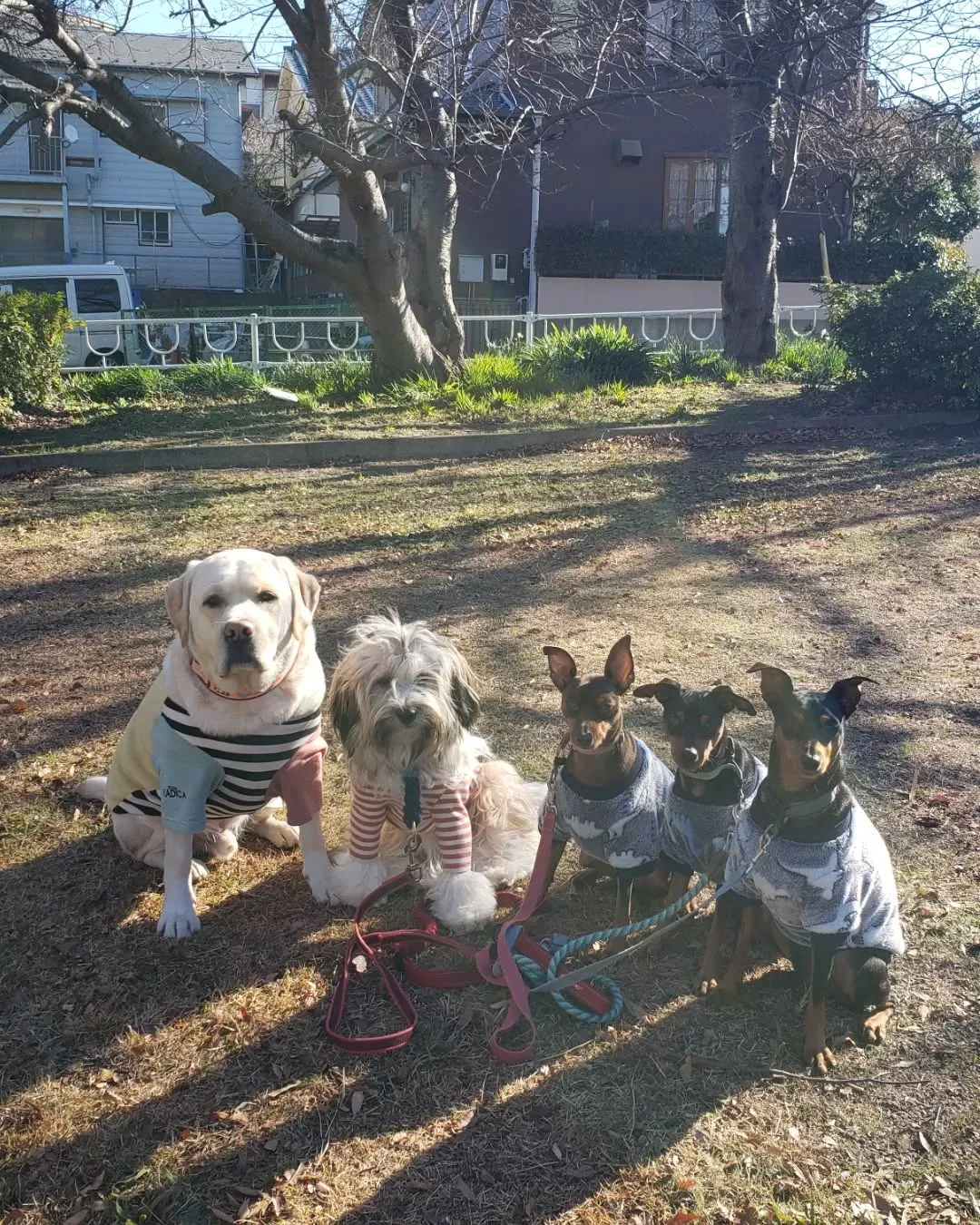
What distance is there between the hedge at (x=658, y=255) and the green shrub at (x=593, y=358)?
10.2 meters

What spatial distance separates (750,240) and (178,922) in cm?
1565

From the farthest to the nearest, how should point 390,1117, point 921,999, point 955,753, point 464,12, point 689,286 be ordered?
point 689,286
point 464,12
point 955,753
point 921,999
point 390,1117

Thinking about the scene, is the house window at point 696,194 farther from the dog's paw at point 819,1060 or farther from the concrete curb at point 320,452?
the dog's paw at point 819,1060

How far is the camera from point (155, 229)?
35688 millimetres

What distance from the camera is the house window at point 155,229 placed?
117 ft

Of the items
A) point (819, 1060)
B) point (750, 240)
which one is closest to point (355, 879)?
point (819, 1060)

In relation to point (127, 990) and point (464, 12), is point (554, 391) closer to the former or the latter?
point (464, 12)

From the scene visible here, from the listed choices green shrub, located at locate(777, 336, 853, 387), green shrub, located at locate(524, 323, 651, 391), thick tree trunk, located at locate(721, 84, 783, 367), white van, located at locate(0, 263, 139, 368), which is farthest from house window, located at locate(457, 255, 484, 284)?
green shrub, located at locate(524, 323, 651, 391)

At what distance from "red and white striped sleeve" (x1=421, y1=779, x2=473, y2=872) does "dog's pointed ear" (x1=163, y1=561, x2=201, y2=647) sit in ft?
3.13

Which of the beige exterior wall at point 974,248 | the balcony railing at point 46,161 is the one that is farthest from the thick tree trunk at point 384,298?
the balcony railing at point 46,161

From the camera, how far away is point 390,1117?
2641 millimetres

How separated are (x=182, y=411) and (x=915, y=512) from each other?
888cm

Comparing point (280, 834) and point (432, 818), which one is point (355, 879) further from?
point (280, 834)

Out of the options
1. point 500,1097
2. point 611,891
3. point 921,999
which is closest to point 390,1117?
point 500,1097
